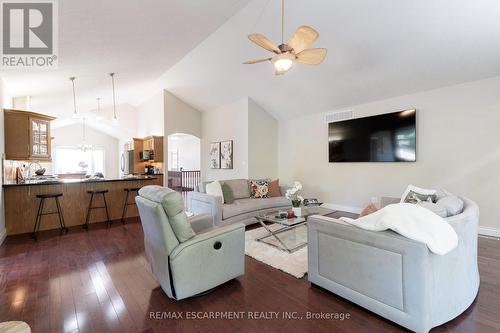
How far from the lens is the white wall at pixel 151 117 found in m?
7.45

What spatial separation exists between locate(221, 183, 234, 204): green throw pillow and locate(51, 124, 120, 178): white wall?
9.26 metres

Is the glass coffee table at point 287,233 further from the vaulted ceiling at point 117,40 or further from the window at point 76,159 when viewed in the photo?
the window at point 76,159

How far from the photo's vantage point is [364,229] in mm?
1856

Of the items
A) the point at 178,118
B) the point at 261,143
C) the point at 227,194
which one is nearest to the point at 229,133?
the point at 261,143

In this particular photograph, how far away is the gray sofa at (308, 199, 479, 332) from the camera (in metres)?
1.62

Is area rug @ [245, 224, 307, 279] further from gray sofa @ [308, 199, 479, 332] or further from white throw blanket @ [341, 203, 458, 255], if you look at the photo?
white throw blanket @ [341, 203, 458, 255]

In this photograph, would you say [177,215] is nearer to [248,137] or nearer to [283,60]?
[283,60]

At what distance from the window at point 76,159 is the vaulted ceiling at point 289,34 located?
20.1ft

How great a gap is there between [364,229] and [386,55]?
3.27m

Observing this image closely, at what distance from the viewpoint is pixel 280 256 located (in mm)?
3039

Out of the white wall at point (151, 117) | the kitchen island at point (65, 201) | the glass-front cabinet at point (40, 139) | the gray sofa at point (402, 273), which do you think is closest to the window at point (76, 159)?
the white wall at point (151, 117)

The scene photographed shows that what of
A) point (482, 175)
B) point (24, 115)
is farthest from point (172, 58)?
point (482, 175)

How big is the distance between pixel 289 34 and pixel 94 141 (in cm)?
1074

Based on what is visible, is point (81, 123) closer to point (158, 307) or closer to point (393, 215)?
point (158, 307)
